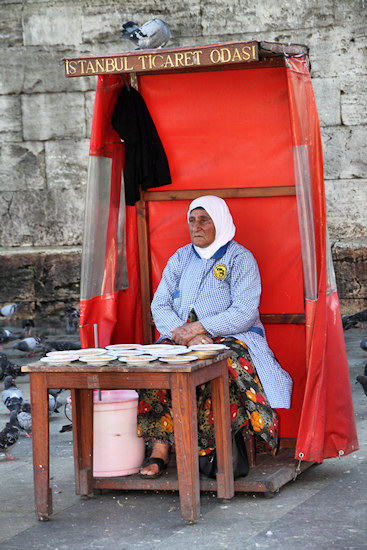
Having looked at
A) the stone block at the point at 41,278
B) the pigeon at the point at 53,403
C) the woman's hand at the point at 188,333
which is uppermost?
the stone block at the point at 41,278

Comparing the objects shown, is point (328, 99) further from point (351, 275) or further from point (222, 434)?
point (222, 434)

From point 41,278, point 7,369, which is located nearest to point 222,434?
point 7,369

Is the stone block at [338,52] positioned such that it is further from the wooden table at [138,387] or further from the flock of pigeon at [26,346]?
the wooden table at [138,387]

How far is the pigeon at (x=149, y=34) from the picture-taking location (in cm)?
529

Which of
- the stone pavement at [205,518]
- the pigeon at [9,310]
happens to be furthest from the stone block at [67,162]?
the stone pavement at [205,518]

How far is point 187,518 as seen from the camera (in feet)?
13.4

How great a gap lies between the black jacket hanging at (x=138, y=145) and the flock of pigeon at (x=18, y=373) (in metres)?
1.67

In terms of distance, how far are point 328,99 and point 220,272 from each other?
20.6 feet

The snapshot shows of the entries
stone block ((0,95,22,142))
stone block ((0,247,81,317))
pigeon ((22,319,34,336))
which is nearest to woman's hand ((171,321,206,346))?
pigeon ((22,319,34,336))

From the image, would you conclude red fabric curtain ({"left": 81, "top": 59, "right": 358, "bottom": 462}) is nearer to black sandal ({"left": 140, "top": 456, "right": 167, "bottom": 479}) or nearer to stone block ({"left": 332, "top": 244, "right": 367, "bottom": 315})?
black sandal ({"left": 140, "top": 456, "right": 167, "bottom": 479})

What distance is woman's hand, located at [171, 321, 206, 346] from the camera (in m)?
4.81

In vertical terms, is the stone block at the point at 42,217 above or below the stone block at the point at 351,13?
below

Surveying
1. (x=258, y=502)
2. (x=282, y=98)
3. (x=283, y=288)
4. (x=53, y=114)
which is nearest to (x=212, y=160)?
(x=282, y=98)

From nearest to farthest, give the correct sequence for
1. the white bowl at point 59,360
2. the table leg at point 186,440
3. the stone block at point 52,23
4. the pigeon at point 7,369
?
the table leg at point 186,440 → the white bowl at point 59,360 → the pigeon at point 7,369 → the stone block at point 52,23
